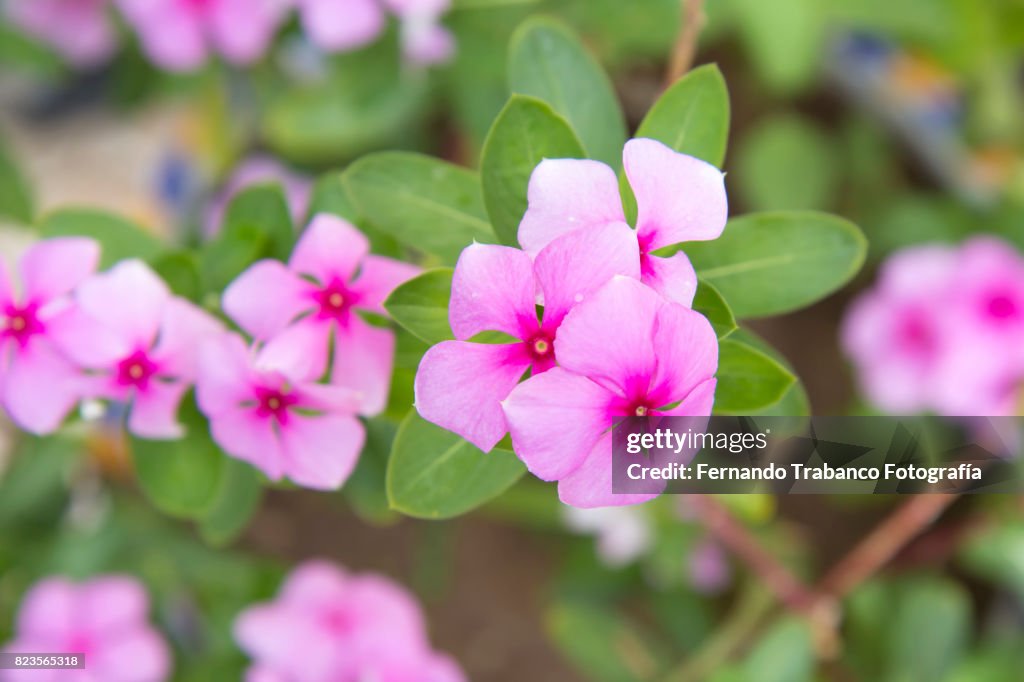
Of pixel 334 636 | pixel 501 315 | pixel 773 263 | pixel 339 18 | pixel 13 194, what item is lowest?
pixel 334 636

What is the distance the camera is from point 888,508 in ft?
4.90

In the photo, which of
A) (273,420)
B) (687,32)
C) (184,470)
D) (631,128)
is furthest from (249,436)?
(631,128)

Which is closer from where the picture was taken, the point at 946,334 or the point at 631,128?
the point at 946,334

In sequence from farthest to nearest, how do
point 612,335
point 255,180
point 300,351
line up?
point 255,180, point 300,351, point 612,335

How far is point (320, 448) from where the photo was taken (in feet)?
2.10

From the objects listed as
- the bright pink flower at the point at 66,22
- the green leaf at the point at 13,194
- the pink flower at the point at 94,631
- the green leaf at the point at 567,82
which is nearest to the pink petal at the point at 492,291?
the green leaf at the point at 567,82

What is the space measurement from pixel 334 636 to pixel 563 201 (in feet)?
1.91

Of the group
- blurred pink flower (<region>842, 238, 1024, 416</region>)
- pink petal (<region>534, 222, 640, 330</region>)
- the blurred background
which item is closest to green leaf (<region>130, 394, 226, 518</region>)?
the blurred background

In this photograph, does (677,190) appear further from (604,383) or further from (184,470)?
(184,470)

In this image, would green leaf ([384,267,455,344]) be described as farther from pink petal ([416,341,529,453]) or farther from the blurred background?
the blurred background

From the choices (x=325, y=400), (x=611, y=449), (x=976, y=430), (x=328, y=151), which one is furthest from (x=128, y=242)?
(x=976, y=430)

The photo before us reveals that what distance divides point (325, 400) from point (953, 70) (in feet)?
4.19

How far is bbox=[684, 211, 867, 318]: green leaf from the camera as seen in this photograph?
68 cm

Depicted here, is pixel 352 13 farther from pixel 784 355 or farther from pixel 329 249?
pixel 784 355
